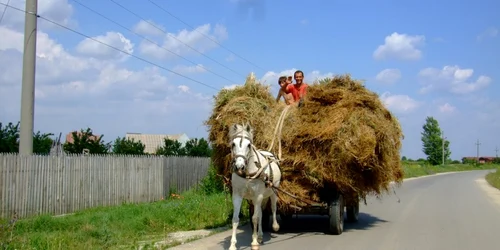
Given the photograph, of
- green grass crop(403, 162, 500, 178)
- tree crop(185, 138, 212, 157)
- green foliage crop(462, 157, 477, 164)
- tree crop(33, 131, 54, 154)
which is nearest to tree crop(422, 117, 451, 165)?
green grass crop(403, 162, 500, 178)

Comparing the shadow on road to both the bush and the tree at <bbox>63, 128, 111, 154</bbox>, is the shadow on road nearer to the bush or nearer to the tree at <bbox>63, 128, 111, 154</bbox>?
the bush

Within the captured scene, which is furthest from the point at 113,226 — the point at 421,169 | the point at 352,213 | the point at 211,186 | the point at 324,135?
the point at 421,169

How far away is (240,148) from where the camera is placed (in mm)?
8422

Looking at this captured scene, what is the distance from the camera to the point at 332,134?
10.5 metres

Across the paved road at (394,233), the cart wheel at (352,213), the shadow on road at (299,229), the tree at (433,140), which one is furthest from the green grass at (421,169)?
the cart wheel at (352,213)

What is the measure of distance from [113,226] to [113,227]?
14cm

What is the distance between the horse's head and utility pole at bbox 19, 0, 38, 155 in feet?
26.9

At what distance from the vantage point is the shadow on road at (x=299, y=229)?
1057 centimetres

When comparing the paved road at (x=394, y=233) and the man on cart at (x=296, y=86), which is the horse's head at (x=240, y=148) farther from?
the man on cart at (x=296, y=86)

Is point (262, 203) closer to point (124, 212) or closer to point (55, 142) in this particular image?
point (124, 212)

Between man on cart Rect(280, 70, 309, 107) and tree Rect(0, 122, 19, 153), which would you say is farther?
tree Rect(0, 122, 19, 153)

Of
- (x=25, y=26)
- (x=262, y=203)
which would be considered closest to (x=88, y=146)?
(x=25, y=26)

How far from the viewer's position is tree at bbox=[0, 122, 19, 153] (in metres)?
16.9

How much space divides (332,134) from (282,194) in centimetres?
155
